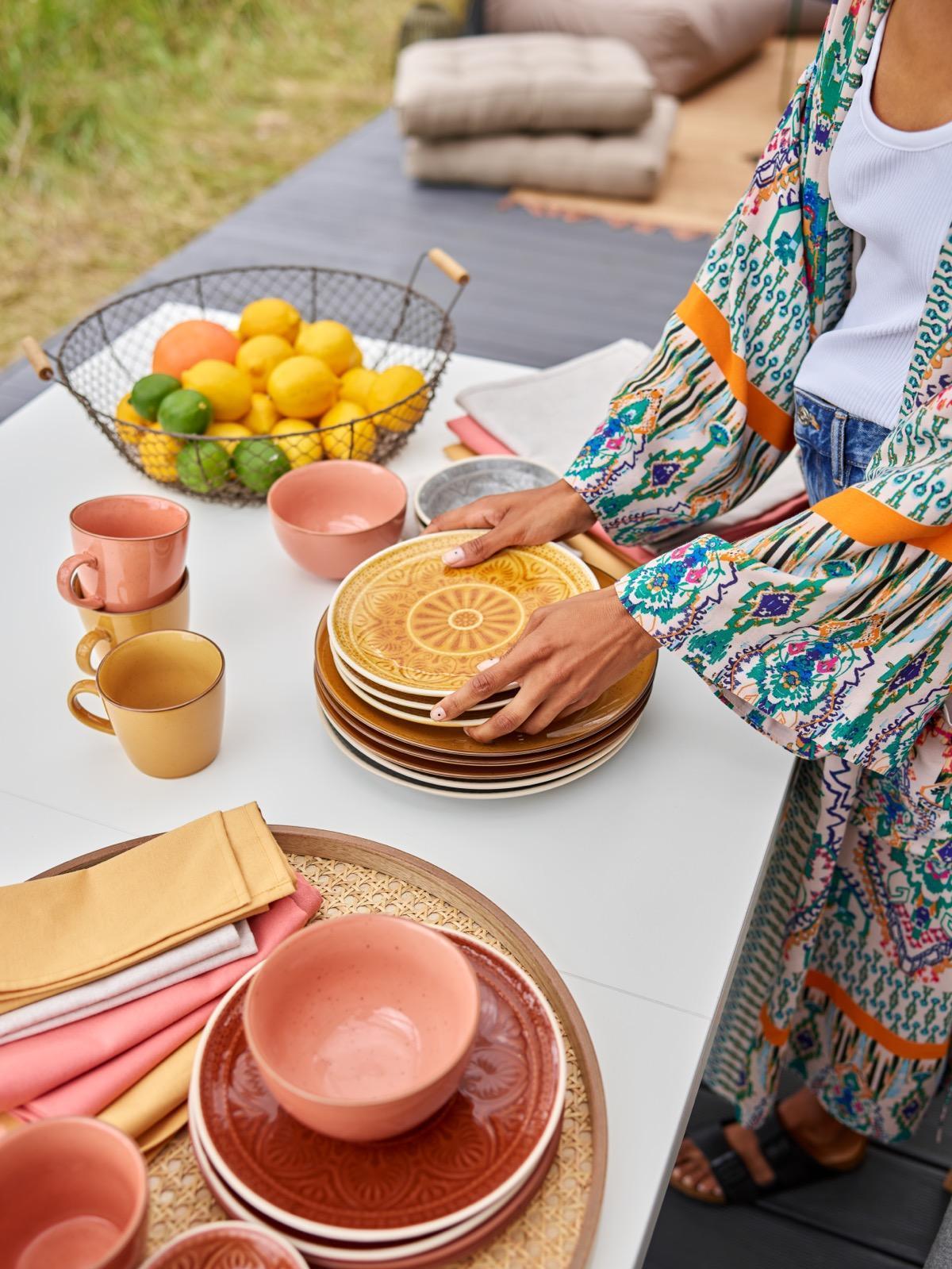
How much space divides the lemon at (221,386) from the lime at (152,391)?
0.07ft

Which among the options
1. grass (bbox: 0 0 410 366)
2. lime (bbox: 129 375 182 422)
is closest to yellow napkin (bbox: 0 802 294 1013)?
lime (bbox: 129 375 182 422)

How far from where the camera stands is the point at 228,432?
125 centimetres

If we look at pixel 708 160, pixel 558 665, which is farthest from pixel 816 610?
pixel 708 160

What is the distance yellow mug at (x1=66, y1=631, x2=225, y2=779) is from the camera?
882 mm

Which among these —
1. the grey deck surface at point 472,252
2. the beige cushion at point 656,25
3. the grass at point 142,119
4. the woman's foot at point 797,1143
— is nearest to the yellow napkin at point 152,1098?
the woman's foot at point 797,1143

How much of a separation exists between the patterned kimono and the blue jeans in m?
0.06

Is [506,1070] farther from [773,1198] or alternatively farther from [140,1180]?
[773,1198]

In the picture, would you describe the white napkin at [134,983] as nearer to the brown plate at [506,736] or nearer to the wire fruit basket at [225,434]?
the brown plate at [506,736]

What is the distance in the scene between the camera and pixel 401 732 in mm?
911

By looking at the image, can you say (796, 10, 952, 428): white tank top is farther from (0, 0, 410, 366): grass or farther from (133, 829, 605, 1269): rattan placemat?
(0, 0, 410, 366): grass

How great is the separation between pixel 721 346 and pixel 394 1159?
0.76 meters

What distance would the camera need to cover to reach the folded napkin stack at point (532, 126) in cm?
352

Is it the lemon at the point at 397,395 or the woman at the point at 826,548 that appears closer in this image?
the woman at the point at 826,548

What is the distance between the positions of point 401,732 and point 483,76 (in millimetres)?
3184
